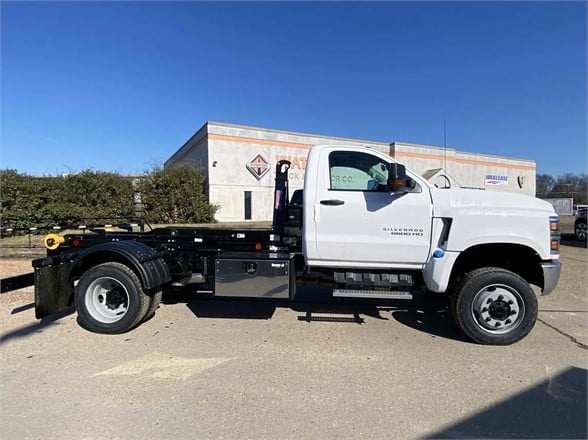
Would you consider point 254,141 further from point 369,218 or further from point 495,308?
point 495,308

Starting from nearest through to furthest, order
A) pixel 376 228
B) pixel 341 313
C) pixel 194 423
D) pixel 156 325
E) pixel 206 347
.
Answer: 1. pixel 194 423
2. pixel 206 347
3. pixel 376 228
4. pixel 156 325
5. pixel 341 313

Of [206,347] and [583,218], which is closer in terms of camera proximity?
[206,347]

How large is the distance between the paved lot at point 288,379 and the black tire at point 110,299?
7.0 inches

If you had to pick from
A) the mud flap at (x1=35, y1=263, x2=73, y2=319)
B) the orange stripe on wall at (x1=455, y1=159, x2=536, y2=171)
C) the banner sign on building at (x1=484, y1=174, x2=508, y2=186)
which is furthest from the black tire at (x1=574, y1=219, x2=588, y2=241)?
the banner sign on building at (x1=484, y1=174, x2=508, y2=186)

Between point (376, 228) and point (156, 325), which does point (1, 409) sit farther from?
point (376, 228)

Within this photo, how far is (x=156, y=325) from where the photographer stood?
5.35 meters

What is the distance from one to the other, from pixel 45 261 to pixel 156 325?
1.60 meters


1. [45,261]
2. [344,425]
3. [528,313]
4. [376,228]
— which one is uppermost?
[376,228]

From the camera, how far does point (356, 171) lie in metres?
5.10

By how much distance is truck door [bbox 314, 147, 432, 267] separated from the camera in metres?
4.84

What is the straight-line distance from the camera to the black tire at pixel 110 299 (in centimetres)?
495

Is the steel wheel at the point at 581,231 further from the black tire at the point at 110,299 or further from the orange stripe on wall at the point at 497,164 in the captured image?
the orange stripe on wall at the point at 497,164

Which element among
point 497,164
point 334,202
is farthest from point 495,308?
point 497,164

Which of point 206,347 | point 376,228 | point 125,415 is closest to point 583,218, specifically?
point 376,228
